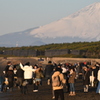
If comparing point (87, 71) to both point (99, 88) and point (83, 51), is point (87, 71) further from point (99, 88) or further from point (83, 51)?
point (83, 51)

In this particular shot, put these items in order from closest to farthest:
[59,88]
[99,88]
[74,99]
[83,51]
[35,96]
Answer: [59,88] → [74,99] → [35,96] → [99,88] → [83,51]

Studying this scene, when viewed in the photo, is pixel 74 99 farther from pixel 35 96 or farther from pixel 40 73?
pixel 40 73

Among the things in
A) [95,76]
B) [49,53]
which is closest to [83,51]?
[49,53]

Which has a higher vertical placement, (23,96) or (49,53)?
(49,53)

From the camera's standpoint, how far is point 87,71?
31.5 metres

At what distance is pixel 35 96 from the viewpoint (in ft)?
95.4

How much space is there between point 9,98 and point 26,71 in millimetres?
3215

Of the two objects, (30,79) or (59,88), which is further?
(30,79)

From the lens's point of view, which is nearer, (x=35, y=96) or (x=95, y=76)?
(x=35, y=96)

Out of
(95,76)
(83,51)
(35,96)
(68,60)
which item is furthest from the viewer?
(83,51)

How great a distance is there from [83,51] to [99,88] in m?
78.1

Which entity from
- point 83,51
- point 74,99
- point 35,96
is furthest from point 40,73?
point 83,51

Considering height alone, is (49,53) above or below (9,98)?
above

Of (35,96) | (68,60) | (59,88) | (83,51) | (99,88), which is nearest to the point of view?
(59,88)
